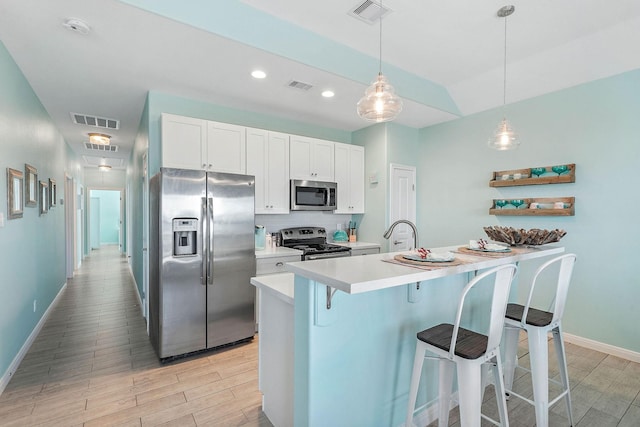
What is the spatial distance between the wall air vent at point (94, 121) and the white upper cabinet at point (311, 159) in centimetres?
264

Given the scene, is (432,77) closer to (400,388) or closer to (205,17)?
(205,17)

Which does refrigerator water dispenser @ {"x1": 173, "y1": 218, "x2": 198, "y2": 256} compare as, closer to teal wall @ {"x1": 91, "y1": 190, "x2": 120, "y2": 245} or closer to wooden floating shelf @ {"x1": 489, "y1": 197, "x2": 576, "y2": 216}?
wooden floating shelf @ {"x1": 489, "y1": 197, "x2": 576, "y2": 216}

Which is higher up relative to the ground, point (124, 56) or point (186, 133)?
point (124, 56)

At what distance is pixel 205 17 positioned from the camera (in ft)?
7.44

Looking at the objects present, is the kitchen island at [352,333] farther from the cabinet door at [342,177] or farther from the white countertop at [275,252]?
the cabinet door at [342,177]

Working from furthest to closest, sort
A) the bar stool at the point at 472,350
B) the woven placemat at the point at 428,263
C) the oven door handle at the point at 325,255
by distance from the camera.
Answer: the oven door handle at the point at 325,255 → the woven placemat at the point at 428,263 → the bar stool at the point at 472,350

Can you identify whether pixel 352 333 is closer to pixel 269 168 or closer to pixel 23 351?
pixel 269 168

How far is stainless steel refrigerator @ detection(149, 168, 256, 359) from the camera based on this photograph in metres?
2.82

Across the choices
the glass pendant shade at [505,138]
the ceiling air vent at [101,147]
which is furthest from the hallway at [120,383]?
the ceiling air vent at [101,147]

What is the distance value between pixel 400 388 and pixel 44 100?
4.74 metres

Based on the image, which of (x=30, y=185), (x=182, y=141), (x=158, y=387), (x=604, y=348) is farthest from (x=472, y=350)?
(x=30, y=185)

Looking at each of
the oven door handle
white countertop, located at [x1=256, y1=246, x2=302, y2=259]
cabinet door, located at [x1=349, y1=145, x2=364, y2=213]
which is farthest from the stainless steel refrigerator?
cabinet door, located at [x1=349, y1=145, x2=364, y2=213]

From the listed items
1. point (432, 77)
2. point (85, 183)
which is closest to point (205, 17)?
point (432, 77)

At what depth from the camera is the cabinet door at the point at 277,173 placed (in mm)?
3883
